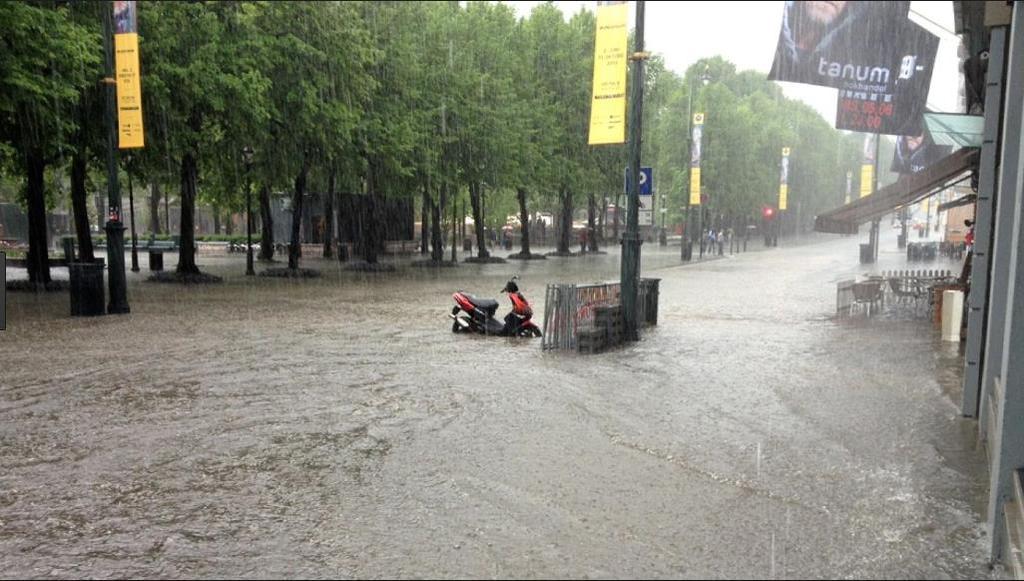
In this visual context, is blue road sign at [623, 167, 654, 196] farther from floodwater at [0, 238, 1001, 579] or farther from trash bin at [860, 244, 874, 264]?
trash bin at [860, 244, 874, 264]

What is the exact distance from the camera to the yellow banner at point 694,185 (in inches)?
1693

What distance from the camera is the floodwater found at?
5.05m

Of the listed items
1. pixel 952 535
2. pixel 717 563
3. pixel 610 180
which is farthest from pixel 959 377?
pixel 610 180

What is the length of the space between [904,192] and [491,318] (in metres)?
9.91

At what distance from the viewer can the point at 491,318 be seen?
598 inches

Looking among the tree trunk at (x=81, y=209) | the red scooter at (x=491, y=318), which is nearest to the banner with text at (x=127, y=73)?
the tree trunk at (x=81, y=209)

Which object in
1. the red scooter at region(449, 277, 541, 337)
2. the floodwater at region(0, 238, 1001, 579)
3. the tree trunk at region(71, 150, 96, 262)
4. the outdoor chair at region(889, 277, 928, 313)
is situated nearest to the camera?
the floodwater at region(0, 238, 1001, 579)

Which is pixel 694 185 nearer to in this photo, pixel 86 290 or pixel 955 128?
pixel 86 290

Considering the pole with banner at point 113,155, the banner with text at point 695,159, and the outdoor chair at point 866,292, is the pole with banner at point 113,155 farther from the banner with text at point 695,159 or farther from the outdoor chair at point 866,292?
the banner with text at point 695,159

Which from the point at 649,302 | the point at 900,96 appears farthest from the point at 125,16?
the point at 900,96

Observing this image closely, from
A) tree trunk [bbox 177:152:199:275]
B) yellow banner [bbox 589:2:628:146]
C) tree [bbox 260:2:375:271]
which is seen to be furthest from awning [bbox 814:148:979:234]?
tree trunk [bbox 177:152:199:275]

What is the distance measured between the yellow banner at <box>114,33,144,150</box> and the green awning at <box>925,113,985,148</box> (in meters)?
14.7

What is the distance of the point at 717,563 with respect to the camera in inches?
191

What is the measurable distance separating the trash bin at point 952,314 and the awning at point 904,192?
2392 millimetres
